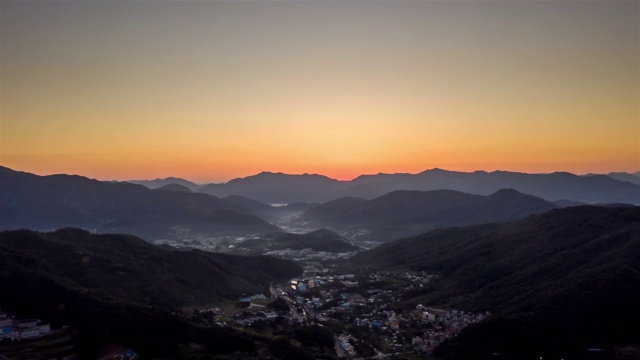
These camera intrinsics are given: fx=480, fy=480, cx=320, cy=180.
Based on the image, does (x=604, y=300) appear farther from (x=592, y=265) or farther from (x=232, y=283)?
(x=232, y=283)

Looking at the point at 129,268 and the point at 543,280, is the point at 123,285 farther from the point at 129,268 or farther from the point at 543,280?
the point at 543,280

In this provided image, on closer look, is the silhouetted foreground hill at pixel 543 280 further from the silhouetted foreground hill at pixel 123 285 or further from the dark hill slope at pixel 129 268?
the dark hill slope at pixel 129 268

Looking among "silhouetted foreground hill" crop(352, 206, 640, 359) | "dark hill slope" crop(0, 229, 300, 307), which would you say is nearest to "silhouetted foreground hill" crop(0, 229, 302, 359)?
"dark hill slope" crop(0, 229, 300, 307)

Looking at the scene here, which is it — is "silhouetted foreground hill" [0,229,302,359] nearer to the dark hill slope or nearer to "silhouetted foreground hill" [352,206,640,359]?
the dark hill slope

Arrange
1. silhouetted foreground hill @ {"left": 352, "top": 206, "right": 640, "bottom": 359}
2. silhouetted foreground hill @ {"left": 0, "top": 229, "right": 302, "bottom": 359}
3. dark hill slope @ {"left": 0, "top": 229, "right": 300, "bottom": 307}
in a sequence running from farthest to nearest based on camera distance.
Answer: dark hill slope @ {"left": 0, "top": 229, "right": 300, "bottom": 307}
silhouetted foreground hill @ {"left": 352, "top": 206, "right": 640, "bottom": 359}
silhouetted foreground hill @ {"left": 0, "top": 229, "right": 302, "bottom": 359}

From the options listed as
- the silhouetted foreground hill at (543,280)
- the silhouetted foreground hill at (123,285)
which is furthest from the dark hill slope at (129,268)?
the silhouetted foreground hill at (543,280)

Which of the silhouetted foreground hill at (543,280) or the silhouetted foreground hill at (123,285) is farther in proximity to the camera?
the silhouetted foreground hill at (543,280)
